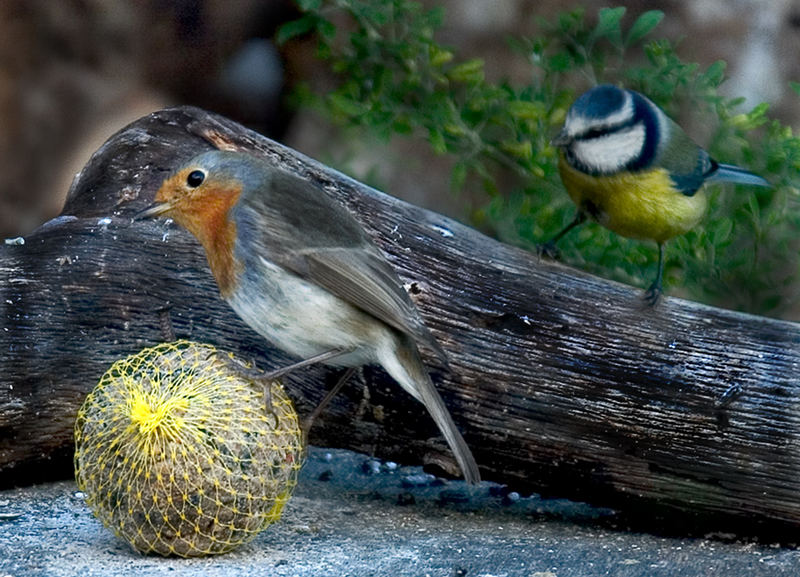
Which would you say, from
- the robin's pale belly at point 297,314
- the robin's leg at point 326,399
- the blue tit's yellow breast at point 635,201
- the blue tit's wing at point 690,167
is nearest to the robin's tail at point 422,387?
the robin's pale belly at point 297,314

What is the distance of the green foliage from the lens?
529 centimetres

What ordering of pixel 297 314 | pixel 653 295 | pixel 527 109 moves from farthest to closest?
pixel 527 109 → pixel 653 295 → pixel 297 314

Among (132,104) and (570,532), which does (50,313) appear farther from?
(132,104)

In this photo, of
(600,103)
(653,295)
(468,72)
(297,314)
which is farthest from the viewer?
(468,72)

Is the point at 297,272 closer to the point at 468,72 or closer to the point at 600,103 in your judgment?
the point at 600,103

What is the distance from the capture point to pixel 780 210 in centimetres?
523

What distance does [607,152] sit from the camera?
4.48m

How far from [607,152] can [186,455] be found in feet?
6.88

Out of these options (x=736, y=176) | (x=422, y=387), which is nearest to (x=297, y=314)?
(x=422, y=387)

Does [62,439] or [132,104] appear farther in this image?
[132,104]

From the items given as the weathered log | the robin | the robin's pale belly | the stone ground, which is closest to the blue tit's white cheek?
the weathered log

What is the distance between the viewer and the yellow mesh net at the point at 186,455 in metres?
3.45

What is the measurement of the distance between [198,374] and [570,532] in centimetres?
154

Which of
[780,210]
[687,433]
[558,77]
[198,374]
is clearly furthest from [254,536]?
[558,77]
